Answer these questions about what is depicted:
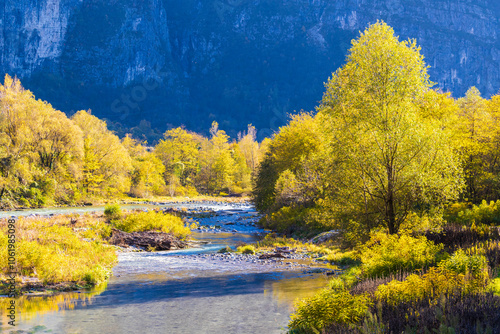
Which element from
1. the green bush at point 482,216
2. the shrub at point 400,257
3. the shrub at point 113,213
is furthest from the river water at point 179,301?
the shrub at point 113,213

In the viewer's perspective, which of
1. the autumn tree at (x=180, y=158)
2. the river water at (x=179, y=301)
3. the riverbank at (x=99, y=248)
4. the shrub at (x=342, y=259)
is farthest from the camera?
the autumn tree at (x=180, y=158)

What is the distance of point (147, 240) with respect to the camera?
29.8 metres

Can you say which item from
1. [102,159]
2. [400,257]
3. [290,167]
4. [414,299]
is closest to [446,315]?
[414,299]

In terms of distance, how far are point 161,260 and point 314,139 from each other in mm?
25303

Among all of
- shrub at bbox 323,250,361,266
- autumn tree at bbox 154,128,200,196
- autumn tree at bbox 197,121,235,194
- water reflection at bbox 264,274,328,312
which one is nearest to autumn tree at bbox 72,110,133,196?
autumn tree at bbox 154,128,200,196

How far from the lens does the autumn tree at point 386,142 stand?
63.9ft

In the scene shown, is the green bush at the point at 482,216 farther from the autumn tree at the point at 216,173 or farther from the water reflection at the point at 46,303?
the autumn tree at the point at 216,173

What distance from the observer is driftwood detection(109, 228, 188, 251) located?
2914 centimetres

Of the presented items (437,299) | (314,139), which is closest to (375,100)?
(437,299)

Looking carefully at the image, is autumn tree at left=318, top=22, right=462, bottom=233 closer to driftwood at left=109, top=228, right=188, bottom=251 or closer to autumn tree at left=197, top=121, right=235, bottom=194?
driftwood at left=109, top=228, right=188, bottom=251

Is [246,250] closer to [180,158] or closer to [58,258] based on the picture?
[58,258]

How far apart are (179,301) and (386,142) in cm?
1159

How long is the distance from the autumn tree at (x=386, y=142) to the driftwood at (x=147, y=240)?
13.2 m

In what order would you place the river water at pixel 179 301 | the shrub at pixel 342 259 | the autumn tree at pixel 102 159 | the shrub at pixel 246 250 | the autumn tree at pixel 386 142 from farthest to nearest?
the autumn tree at pixel 102 159
the shrub at pixel 246 250
the shrub at pixel 342 259
the autumn tree at pixel 386 142
the river water at pixel 179 301
